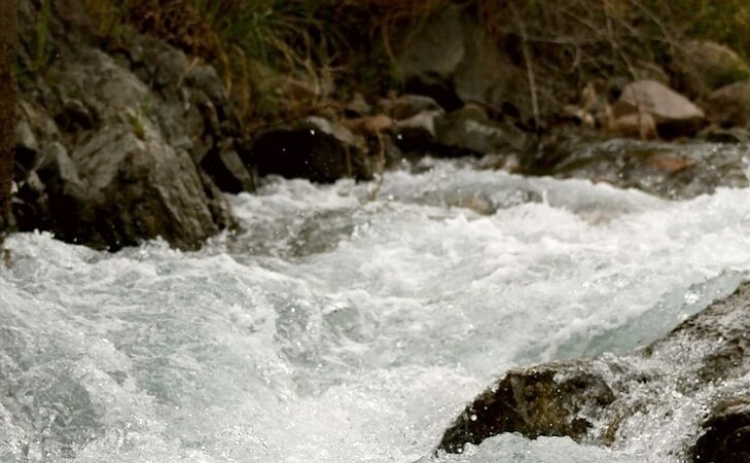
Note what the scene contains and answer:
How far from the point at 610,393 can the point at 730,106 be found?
A: 4827mm

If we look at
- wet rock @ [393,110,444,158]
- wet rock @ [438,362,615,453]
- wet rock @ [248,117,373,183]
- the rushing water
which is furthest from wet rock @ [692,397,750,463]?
wet rock @ [393,110,444,158]

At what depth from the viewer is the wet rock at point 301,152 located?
5430 mm

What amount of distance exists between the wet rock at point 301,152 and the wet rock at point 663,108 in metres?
2.05

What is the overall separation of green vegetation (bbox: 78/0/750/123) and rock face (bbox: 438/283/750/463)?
2.97 metres

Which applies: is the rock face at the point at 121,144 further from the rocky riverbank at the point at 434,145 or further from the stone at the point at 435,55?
the stone at the point at 435,55

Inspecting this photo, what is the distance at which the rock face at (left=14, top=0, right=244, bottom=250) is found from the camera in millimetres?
4156

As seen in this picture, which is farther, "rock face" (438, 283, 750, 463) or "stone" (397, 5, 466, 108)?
"stone" (397, 5, 466, 108)

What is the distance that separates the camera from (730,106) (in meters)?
7.14

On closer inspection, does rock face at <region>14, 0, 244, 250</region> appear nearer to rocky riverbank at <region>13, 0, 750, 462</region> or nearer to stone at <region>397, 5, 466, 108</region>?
rocky riverbank at <region>13, 0, 750, 462</region>

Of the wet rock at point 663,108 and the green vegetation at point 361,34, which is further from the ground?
the green vegetation at point 361,34

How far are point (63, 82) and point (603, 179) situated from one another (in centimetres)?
259

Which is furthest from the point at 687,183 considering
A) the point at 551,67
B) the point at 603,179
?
the point at 551,67

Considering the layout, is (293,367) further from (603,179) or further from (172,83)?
(603,179)

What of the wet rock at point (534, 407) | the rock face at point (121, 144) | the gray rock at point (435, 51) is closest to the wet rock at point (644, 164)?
the gray rock at point (435, 51)
